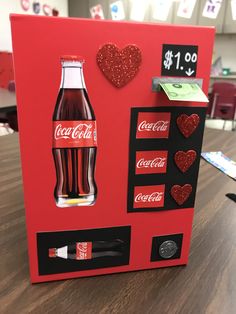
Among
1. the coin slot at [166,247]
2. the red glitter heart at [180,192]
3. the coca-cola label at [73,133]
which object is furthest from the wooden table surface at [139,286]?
the coca-cola label at [73,133]

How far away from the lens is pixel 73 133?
1.38ft

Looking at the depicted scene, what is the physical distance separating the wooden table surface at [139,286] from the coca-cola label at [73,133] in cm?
23

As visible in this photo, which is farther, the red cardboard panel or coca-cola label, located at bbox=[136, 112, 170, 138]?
the red cardboard panel

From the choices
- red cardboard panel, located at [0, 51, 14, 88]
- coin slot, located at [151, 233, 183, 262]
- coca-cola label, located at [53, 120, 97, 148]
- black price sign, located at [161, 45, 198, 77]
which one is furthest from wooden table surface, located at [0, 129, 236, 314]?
red cardboard panel, located at [0, 51, 14, 88]

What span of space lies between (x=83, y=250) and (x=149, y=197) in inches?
5.4

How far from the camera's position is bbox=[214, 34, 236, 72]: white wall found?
216 inches

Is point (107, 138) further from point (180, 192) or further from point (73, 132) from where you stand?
point (180, 192)

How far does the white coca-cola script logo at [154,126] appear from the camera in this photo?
1.47 ft

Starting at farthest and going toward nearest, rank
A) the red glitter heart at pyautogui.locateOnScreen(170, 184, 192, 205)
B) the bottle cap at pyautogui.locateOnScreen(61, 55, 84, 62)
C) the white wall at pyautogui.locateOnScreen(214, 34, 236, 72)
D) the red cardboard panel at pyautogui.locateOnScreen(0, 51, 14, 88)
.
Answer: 1. the white wall at pyautogui.locateOnScreen(214, 34, 236, 72)
2. the red cardboard panel at pyautogui.locateOnScreen(0, 51, 14, 88)
3. the red glitter heart at pyautogui.locateOnScreen(170, 184, 192, 205)
4. the bottle cap at pyautogui.locateOnScreen(61, 55, 84, 62)

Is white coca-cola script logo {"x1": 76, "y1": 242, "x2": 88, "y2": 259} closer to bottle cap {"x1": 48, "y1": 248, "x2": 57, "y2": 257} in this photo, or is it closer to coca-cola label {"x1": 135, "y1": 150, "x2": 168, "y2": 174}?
bottle cap {"x1": 48, "y1": 248, "x2": 57, "y2": 257}

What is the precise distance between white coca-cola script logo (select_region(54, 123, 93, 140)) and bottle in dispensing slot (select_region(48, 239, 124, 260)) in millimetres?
177

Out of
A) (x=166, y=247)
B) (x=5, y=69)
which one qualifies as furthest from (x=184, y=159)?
(x=5, y=69)

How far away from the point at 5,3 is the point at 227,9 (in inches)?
138

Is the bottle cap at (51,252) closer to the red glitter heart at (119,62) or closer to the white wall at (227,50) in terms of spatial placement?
the red glitter heart at (119,62)
